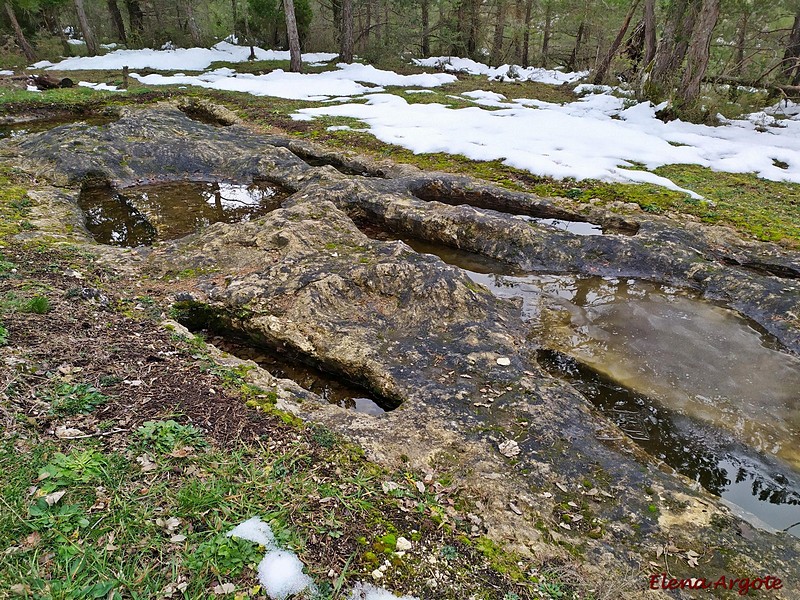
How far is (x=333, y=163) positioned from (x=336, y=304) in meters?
6.86

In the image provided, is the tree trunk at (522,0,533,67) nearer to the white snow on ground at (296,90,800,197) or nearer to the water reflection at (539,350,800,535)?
the white snow on ground at (296,90,800,197)

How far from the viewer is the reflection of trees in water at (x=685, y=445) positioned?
388cm

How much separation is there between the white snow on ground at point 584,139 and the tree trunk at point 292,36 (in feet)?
26.4

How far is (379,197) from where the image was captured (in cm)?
868

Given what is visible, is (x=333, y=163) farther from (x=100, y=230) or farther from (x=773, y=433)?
(x=773, y=433)

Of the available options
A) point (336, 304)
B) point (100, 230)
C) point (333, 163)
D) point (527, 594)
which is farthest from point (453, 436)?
point (333, 163)

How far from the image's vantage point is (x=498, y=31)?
2850 centimetres

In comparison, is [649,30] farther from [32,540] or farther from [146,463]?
[32,540]

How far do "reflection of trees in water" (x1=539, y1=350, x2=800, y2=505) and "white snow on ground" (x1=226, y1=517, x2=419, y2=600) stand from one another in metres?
3.00

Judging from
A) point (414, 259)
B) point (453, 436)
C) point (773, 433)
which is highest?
point (414, 259)

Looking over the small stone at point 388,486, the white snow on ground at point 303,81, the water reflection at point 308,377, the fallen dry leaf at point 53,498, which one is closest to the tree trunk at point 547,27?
the white snow on ground at point 303,81

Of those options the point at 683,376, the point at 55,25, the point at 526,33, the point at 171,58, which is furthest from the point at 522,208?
the point at 55,25

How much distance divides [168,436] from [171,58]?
99.6ft

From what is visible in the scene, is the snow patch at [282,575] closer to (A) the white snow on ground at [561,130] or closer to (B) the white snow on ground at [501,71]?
(A) the white snow on ground at [561,130]
